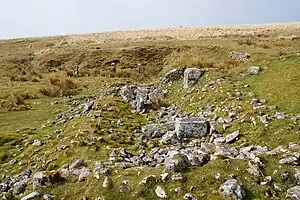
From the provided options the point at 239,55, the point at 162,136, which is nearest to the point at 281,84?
the point at 162,136

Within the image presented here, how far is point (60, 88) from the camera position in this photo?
3284cm

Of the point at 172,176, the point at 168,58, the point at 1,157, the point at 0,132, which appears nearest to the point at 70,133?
the point at 1,157

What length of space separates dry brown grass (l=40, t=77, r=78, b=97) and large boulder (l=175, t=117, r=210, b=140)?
55.1 ft

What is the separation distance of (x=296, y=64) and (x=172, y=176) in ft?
51.7

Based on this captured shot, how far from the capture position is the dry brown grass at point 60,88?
31.6m

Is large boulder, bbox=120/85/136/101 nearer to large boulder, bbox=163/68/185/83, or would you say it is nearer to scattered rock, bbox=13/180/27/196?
large boulder, bbox=163/68/185/83

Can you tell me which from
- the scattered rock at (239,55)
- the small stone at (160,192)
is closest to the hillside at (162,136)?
the small stone at (160,192)

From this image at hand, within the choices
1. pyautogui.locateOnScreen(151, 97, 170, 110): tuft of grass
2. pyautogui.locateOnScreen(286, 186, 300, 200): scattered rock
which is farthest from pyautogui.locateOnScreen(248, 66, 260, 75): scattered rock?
pyautogui.locateOnScreen(286, 186, 300, 200): scattered rock

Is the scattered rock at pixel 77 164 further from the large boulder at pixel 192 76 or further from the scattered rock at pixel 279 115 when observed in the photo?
the large boulder at pixel 192 76

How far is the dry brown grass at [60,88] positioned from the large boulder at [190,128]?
661 inches

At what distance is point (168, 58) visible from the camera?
43.6 m

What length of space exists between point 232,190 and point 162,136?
291 inches

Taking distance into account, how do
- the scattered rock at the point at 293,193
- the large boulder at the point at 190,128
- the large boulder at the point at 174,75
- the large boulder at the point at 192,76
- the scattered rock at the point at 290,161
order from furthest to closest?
A: the large boulder at the point at 174,75, the large boulder at the point at 192,76, the large boulder at the point at 190,128, the scattered rock at the point at 290,161, the scattered rock at the point at 293,193

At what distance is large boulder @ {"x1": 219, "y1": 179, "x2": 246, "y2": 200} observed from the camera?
10.0m
